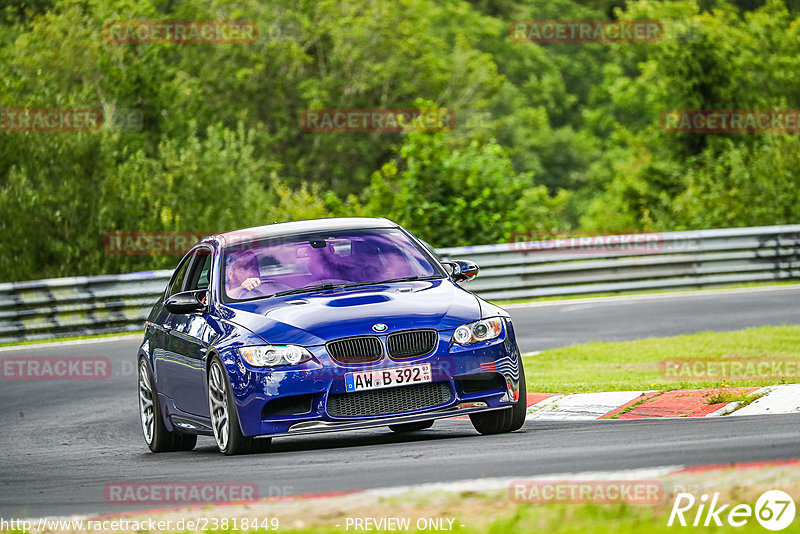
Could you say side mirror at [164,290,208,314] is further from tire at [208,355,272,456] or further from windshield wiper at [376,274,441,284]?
windshield wiper at [376,274,441,284]

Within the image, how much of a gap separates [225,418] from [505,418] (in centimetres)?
185

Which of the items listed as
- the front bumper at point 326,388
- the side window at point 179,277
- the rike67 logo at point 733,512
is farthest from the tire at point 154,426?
the rike67 logo at point 733,512

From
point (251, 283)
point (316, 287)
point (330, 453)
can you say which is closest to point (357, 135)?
point (251, 283)

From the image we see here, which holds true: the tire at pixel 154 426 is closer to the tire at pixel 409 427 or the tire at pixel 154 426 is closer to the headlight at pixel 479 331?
the tire at pixel 409 427

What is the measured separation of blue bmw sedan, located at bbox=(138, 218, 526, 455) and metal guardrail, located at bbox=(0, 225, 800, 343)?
37.1 ft

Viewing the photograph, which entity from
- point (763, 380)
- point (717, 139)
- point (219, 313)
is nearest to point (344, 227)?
point (219, 313)

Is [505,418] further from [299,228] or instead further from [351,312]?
[299,228]

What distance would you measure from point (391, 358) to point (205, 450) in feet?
7.72

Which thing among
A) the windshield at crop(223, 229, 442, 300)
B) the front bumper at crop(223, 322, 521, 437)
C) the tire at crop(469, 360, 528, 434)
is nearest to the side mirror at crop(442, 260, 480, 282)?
the windshield at crop(223, 229, 442, 300)

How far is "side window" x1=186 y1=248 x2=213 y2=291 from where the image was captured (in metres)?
10.7

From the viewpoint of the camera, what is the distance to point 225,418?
9141mm

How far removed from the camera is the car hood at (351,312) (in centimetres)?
878

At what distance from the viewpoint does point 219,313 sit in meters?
9.54

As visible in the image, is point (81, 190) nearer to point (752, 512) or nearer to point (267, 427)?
point (267, 427)
